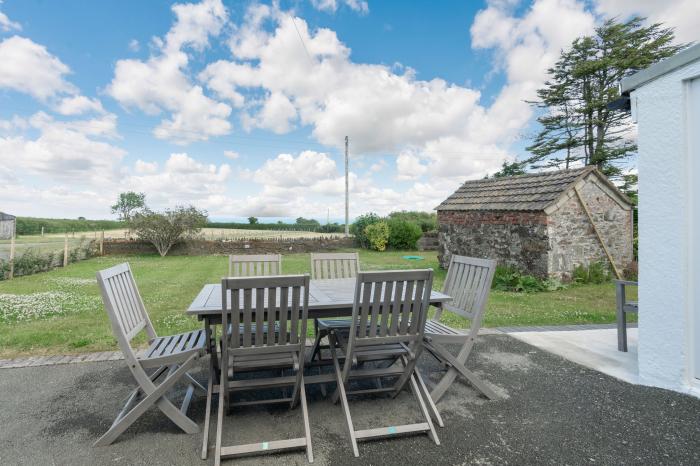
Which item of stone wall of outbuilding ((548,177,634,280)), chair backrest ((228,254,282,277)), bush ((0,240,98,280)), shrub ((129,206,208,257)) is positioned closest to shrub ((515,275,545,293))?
stone wall of outbuilding ((548,177,634,280))

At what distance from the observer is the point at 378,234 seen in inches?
782

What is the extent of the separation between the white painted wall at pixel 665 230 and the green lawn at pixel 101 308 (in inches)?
97.8

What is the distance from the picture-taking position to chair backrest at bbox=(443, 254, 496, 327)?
3416mm

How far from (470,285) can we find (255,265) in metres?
2.50

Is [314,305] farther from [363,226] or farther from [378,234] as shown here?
[363,226]

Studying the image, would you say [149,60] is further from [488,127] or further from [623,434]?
[623,434]

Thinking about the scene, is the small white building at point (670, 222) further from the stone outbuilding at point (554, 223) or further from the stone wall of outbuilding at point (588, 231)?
the stone wall of outbuilding at point (588, 231)

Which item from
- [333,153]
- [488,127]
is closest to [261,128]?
[333,153]

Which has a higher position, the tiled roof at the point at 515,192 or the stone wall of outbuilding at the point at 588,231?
the tiled roof at the point at 515,192

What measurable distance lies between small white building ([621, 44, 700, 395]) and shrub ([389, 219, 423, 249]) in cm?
1626

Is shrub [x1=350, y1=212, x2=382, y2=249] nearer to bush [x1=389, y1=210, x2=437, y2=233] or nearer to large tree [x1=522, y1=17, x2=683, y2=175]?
bush [x1=389, y1=210, x2=437, y2=233]

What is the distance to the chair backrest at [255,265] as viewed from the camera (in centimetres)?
449

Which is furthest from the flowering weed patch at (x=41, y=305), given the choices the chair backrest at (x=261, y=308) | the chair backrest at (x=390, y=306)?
the chair backrest at (x=390, y=306)

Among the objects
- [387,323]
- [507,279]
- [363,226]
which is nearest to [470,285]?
[387,323]
